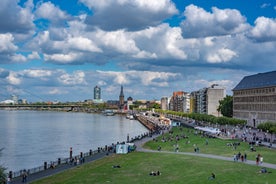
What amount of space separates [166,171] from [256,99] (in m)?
96.9

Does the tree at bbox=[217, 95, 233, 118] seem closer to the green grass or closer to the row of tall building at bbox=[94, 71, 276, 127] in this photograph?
the row of tall building at bbox=[94, 71, 276, 127]

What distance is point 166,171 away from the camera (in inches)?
1978

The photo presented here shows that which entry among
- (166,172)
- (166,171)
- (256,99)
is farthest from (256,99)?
(166,172)

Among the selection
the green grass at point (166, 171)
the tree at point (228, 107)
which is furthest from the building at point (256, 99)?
the green grass at point (166, 171)

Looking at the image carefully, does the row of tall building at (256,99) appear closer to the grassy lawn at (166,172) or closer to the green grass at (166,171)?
the green grass at (166,171)

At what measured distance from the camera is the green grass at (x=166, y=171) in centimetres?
4334

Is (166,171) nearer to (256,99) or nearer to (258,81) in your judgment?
(256,99)

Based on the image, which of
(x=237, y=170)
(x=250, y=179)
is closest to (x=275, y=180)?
(x=250, y=179)

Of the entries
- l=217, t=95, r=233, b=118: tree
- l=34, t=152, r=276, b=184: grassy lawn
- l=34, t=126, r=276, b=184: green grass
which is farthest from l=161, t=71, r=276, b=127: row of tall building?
l=34, t=152, r=276, b=184: grassy lawn

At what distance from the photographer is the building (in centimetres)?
12719

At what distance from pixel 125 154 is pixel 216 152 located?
579 inches

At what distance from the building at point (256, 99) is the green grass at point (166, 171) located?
6484 centimetres

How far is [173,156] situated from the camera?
61906mm

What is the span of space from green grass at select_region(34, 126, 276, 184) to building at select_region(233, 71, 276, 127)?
213ft
